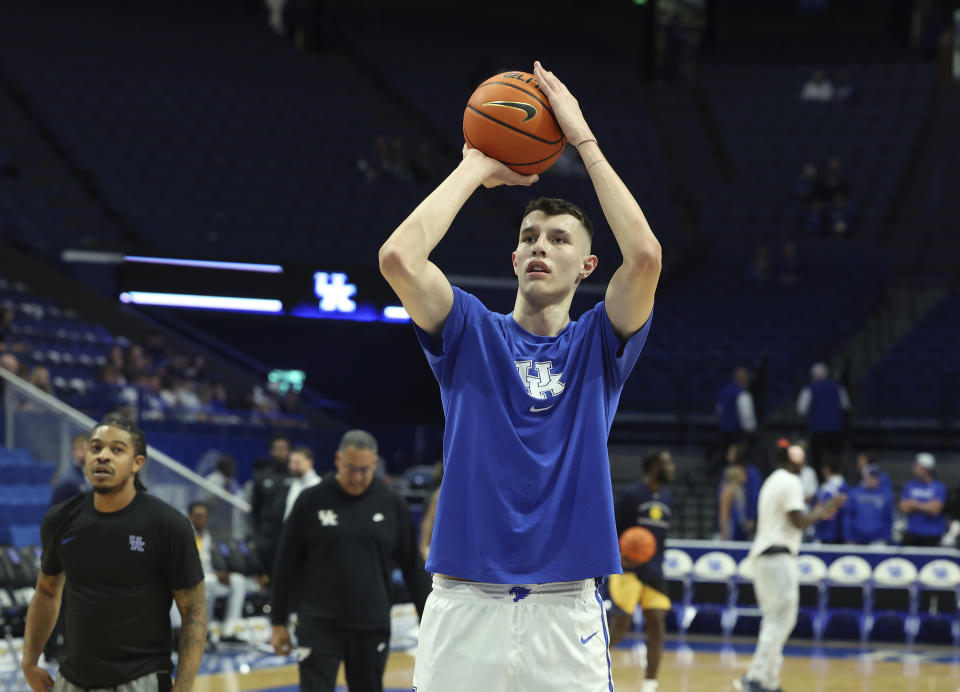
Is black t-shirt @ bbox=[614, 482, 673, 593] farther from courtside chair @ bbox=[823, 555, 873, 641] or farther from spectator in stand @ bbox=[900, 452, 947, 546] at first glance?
spectator in stand @ bbox=[900, 452, 947, 546]

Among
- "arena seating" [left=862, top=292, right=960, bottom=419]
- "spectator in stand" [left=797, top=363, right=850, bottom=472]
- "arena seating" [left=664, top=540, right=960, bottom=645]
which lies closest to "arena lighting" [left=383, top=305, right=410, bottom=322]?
"spectator in stand" [left=797, top=363, right=850, bottom=472]

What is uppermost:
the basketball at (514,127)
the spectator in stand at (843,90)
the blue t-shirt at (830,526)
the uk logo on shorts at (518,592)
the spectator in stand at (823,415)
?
the spectator in stand at (843,90)

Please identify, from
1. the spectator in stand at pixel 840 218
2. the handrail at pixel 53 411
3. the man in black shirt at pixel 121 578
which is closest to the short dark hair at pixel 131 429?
the man in black shirt at pixel 121 578

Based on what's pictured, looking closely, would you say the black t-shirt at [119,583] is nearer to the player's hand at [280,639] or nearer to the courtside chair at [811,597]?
the player's hand at [280,639]

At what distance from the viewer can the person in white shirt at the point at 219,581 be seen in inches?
477

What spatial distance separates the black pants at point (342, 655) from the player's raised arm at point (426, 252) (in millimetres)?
3695

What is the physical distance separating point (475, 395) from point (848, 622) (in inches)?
513

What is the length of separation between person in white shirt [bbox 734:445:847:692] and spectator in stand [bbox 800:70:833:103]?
Result: 17.2 metres

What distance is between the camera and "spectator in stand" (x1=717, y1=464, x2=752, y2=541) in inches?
619

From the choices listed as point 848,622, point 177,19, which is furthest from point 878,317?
point 177,19

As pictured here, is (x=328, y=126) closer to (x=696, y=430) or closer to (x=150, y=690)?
(x=696, y=430)

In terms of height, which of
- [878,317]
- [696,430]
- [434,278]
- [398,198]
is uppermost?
[398,198]

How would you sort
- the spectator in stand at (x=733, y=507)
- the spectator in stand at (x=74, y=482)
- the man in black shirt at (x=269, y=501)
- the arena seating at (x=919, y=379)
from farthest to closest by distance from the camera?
the arena seating at (x=919, y=379) < the spectator in stand at (x=733, y=507) < the man in black shirt at (x=269, y=501) < the spectator in stand at (x=74, y=482)

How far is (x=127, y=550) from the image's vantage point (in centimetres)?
466
